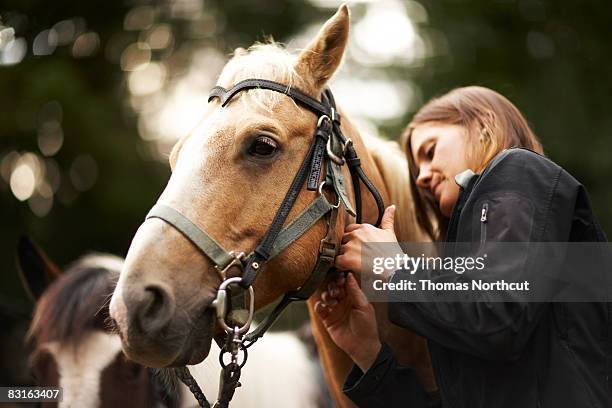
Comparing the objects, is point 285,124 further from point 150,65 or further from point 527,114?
point 150,65

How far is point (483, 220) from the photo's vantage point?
2129 mm

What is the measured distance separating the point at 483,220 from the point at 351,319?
2.53 feet

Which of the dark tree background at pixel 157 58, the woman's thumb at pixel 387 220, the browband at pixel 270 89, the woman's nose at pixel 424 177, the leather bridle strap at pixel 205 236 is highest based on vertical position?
the dark tree background at pixel 157 58

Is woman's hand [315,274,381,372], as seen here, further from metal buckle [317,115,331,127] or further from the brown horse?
the brown horse

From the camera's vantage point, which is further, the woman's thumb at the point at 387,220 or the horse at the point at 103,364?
the horse at the point at 103,364

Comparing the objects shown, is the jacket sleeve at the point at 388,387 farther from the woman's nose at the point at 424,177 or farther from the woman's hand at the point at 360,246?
the woman's nose at the point at 424,177

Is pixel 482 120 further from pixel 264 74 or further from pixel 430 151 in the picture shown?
pixel 264 74

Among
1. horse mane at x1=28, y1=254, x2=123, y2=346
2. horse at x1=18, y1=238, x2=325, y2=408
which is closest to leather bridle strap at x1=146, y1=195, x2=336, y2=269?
horse at x1=18, y1=238, x2=325, y2=408

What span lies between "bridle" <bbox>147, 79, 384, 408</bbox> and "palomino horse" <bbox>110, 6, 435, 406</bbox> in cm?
2

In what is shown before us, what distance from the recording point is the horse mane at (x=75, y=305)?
10.7ft

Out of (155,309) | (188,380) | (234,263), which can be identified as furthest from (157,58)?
(155,309)

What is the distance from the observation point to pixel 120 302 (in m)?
1.99

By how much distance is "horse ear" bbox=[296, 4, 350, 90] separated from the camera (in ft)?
8.23

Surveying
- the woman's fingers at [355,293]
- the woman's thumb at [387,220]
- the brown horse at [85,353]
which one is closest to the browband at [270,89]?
the woman's thumb at [387,220]
